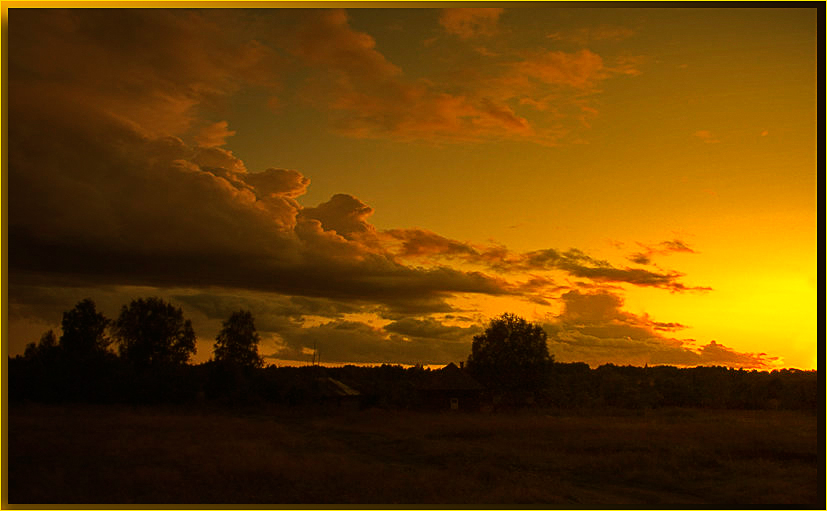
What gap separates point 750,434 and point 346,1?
2933 cm

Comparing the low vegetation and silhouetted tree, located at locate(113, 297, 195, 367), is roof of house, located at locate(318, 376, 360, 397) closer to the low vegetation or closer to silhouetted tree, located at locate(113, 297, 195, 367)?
the low vegetation

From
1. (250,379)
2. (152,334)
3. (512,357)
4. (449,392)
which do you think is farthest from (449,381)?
(152,334)

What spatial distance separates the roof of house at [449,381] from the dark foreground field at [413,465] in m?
26.8

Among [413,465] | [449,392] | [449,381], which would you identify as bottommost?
[449,392]

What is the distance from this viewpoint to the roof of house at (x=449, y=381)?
2537 inches

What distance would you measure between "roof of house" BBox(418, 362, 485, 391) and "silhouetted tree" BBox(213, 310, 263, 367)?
19.8 m

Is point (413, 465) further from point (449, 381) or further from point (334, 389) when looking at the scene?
point (449, 381)

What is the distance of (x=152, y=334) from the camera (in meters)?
74.7

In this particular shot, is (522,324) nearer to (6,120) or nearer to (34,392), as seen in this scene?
(34,392)

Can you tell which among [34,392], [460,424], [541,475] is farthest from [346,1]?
[34,392]

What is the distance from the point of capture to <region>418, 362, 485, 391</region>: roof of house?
64.4 metres

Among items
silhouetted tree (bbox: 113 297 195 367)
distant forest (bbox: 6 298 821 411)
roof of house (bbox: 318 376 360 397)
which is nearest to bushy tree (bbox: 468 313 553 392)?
distant forest (bbox: 6 298 821 411)

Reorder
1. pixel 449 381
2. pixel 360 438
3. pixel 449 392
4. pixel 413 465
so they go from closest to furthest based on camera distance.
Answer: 1. pixel 413 465
2. pixel 360 438
3. pixel 449 392
4. pixel 449 381

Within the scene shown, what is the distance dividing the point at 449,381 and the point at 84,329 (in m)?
37.6
